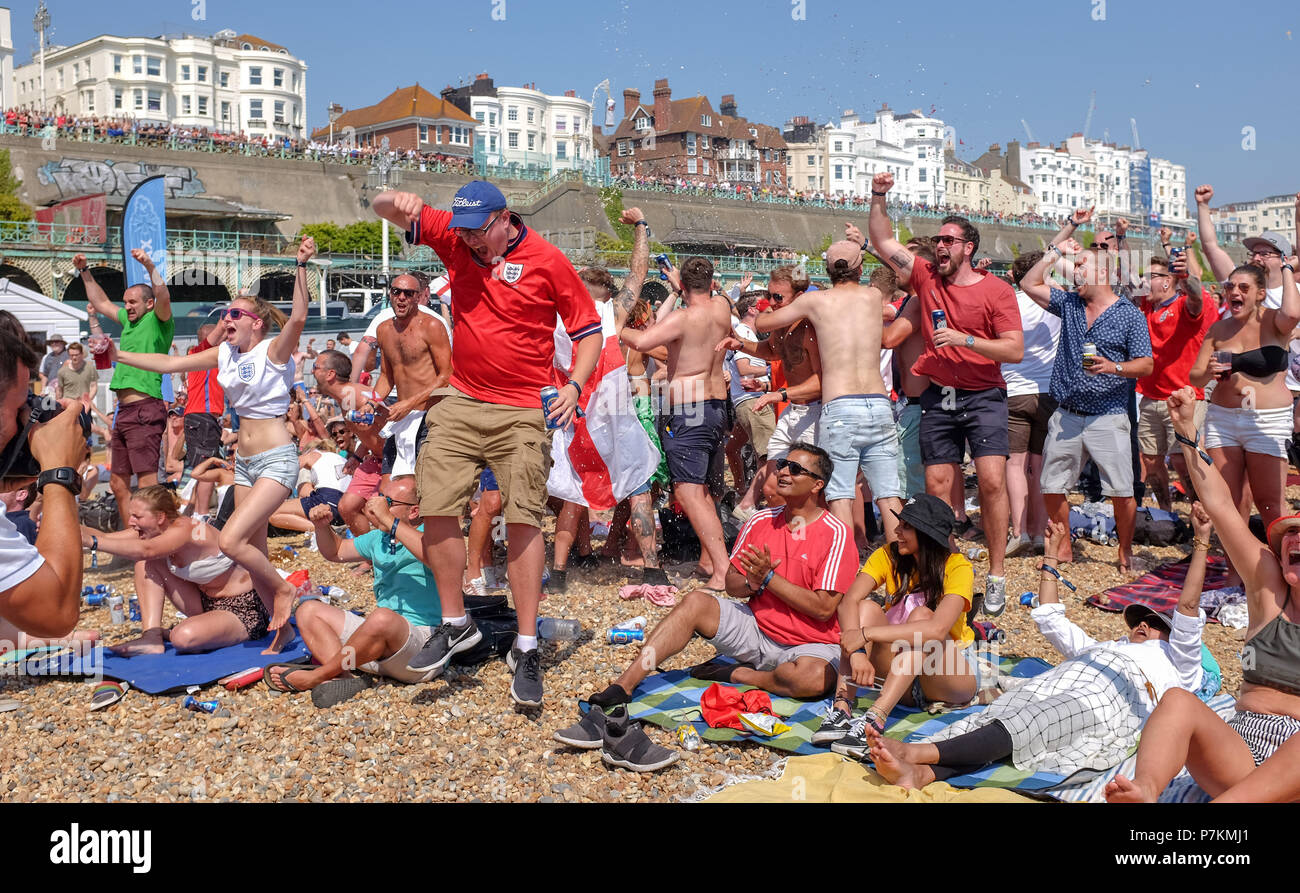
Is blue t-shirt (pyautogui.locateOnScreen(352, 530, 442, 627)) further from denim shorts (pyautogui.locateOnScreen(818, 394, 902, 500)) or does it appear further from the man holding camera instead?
denim shorts (pyautogui.locateOnScreen(818, 394, 902, 500))

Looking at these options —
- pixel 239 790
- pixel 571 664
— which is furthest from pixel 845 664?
pixel 239 790

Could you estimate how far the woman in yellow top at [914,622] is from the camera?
4.49 m

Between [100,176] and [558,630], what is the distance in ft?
133

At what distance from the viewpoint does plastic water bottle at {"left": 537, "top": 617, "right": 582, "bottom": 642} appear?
5931 millimetres

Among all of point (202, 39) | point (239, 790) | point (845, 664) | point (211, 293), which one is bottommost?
point (239, 790)

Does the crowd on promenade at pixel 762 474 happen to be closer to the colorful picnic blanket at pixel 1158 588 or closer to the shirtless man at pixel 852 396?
the shirtless man at pixel 852 396

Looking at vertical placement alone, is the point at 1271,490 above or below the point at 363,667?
above

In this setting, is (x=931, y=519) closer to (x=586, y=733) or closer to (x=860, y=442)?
(x=586, y=733)

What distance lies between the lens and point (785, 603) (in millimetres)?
5055

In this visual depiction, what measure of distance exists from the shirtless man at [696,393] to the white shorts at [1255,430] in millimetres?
3316

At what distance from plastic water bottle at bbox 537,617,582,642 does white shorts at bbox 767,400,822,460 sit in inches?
75.0

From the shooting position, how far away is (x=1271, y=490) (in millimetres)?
6855

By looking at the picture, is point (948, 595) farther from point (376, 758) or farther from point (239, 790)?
point (239, 790)

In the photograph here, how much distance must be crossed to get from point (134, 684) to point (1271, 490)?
688cm
